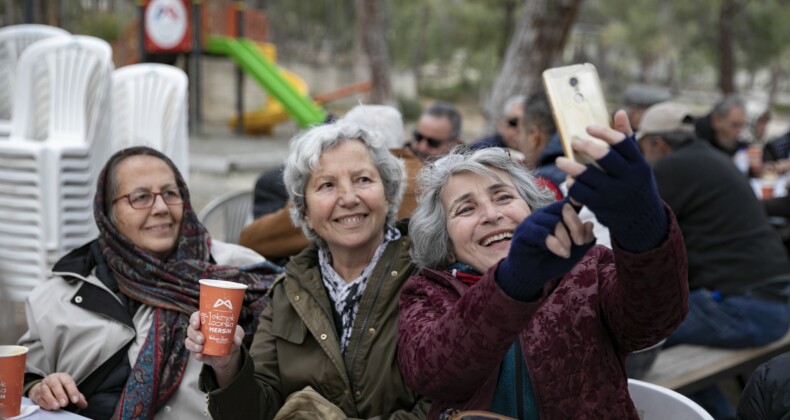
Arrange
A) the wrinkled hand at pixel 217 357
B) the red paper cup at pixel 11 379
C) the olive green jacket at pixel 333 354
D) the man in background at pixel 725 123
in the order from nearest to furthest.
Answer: the red paper cup at pixel 11 379 → the wrinkled hand at pixel 217 357 → the olive green jacket at pixel 333 354 → the man in background at pixel 725 123

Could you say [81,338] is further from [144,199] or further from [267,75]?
[267,75]

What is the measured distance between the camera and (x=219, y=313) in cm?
216

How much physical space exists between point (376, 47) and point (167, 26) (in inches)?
179

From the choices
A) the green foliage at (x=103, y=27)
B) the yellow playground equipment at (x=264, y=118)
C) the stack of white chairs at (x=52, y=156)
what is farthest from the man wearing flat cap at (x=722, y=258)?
the green foliage at (x=103, y=27)

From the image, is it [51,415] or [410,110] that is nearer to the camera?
[51,415]

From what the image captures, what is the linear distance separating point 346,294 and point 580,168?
1375mm

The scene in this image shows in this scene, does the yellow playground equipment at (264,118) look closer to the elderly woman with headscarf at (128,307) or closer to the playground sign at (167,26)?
the playground sign at (167,26)

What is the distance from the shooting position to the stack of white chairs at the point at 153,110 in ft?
17.5

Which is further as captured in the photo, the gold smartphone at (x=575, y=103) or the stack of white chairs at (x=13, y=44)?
the stack of white chairs at (x=13, y=44)

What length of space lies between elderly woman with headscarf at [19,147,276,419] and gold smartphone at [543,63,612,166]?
1711mm

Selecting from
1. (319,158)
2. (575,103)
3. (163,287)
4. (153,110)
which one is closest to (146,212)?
(163,287)

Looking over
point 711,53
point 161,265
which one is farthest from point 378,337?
point 711,53

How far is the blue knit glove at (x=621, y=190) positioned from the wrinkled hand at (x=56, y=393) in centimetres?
181

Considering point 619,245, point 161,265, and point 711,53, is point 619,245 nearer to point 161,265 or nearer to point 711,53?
point 161,265
